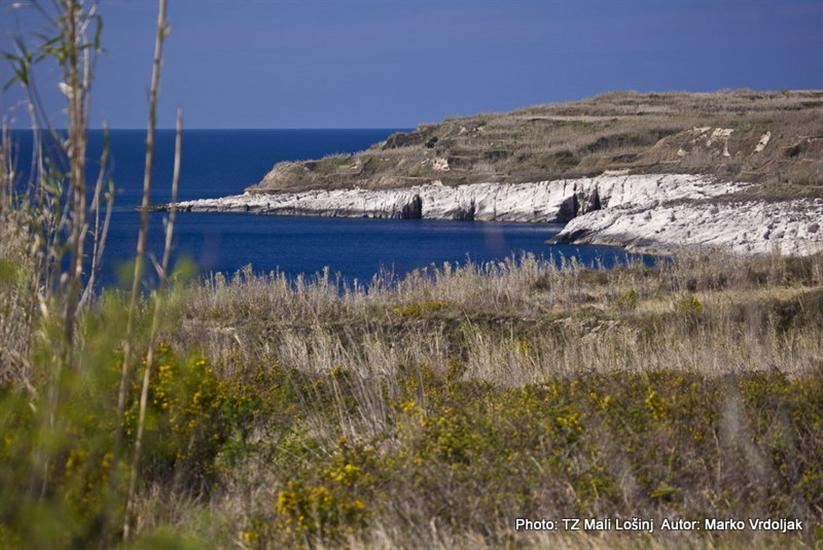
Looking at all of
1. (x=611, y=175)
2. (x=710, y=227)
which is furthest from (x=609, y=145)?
(x=710, y=227)

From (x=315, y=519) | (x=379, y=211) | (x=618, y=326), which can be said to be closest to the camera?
(x=315, y=519)

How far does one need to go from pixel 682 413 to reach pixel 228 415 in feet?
9.03

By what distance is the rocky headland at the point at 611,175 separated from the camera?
35.8 m

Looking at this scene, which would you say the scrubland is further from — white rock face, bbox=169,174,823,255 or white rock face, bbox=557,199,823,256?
white rock face, bbox=557,199,823,256

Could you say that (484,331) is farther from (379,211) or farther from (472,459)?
(379,211)

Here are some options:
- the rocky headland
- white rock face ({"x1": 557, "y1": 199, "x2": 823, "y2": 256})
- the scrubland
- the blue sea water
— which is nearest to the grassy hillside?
the rocky headland

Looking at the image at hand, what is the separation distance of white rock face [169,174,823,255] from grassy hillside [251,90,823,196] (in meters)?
2.08

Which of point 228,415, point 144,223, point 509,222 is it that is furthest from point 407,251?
point 144,223

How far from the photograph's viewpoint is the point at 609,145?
5906 cm

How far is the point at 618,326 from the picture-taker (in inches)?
523

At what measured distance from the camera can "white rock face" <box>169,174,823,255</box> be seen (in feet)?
104

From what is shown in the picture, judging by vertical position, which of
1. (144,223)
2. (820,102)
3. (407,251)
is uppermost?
(820,102)

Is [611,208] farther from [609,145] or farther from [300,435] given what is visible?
[300,435]

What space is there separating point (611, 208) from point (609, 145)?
1705 cm
